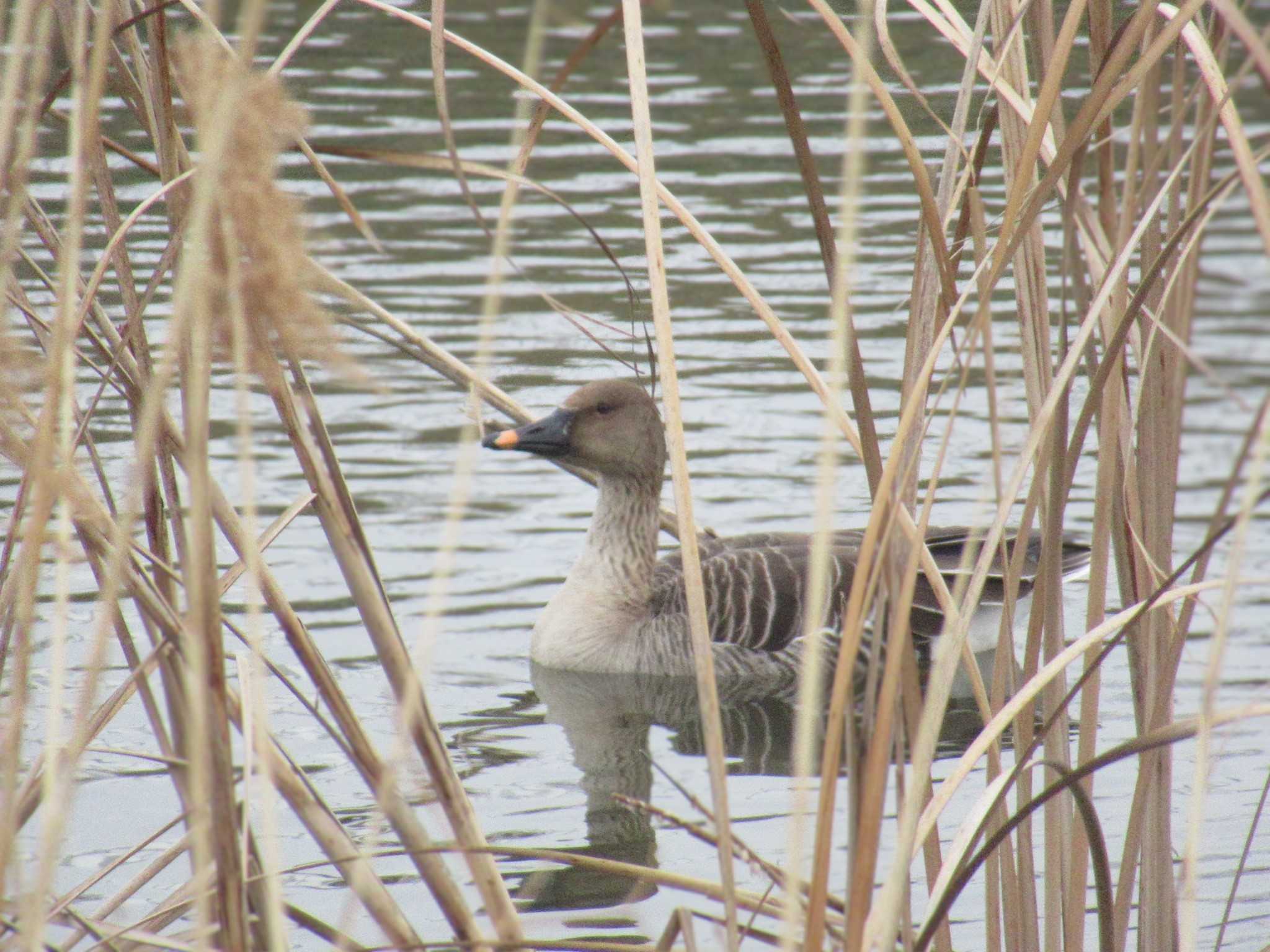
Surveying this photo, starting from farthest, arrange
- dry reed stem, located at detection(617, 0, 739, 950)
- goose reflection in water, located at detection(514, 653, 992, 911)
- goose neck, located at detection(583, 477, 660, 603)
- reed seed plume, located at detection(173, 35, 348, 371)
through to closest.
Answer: goose neck, located at detection(583, 477, 660, 603) → goose reflection in water, located at detection(514, 653, 992, 911) → dry reed stem, located at detection(617, 0, 739, 950) → reed seed plume, located at detection(173, 35, 348, 371)

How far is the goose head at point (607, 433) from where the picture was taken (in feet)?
19.1

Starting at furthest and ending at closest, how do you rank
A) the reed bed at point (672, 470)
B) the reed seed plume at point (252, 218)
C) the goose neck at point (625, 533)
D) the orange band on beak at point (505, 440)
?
the goose neck at point (625, 533), the orange band on beak at point (505, 440), the reed bed at point (672, 470), the reed seed plume at point (252, 218)

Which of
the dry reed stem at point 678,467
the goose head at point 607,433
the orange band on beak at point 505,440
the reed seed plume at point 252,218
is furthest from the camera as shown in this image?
the goose head at point 607,433

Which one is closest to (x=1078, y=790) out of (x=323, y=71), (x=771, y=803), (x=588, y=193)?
(x=771, y=803)

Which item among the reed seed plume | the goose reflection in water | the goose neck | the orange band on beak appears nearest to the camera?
the reed seed plume

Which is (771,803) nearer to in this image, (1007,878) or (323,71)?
(1007,878)

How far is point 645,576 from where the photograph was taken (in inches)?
252

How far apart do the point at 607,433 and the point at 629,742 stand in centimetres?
130

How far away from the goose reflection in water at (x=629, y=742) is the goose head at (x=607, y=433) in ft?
2.50

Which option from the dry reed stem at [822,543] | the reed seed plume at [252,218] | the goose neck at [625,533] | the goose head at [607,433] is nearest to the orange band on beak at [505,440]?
the goose head at [607,433]

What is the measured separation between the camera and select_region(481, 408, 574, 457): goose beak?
5.62 m

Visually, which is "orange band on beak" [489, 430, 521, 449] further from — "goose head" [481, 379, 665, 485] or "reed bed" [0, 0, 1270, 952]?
"reed bed" [0, 0, 1270, 952]

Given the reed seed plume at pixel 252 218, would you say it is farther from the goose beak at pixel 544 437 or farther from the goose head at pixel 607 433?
the goose head at pixel 607 433

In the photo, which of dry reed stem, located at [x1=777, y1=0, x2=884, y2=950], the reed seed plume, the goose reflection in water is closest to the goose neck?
the goose reflection in water
